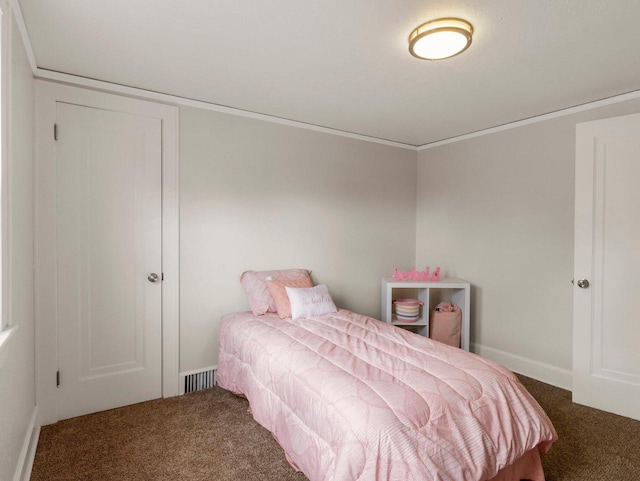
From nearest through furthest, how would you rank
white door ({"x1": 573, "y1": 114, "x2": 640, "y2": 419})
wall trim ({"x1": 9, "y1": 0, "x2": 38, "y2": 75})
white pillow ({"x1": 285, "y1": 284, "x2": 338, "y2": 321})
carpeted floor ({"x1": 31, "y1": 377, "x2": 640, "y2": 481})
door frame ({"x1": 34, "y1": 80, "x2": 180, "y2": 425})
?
wall trim ({"x1": 9, "y1": 0, "x2": 38, "y2": 75}) → carpeted floor ({"x1": 31, "y1": 377, "x2": 640, "y2": 481}) → door frame ({"x1": 34, "y1": 80, "x2": 180, "y2": 425}) → white door ({"x1": 573, "y1": 114, "x2": 640, "y2": 419}) → white pillow ({"x1": 285, "y1": 284, "x2": 338, "y2": 321})

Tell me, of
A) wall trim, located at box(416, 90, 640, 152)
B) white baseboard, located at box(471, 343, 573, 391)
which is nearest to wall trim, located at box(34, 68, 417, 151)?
wall trim, located at box(416, 90, 640, 152)

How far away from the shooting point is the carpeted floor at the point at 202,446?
2.02 meters

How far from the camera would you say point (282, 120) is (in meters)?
3.47

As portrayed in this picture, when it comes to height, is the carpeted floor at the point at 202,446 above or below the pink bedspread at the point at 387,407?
below

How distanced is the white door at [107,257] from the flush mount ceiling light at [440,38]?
Result: 200 cm

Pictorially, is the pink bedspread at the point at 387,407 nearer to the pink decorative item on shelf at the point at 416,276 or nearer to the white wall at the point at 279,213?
the white wall at the point at 279,213

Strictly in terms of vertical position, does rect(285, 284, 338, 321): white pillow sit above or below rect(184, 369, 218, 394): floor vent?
above

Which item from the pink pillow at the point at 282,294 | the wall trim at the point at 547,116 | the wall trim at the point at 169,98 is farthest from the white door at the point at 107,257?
the wall trim at the point at 547,116

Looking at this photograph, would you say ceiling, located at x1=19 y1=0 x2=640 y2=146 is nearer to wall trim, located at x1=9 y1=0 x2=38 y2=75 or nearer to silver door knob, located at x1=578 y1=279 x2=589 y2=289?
wall trim, located at x1=9 y1=0 x2=38 y2=75

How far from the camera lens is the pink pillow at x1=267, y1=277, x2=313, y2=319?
298 centimetres

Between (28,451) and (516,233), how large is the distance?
400 centimetres

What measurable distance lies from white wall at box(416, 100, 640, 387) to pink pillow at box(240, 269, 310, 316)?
1909mm

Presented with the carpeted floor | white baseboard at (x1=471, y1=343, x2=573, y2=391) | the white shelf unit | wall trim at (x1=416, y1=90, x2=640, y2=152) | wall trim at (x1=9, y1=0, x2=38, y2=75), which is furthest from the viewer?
the white shelf unit

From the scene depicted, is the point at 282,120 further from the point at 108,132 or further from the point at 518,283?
the point at 518,283
